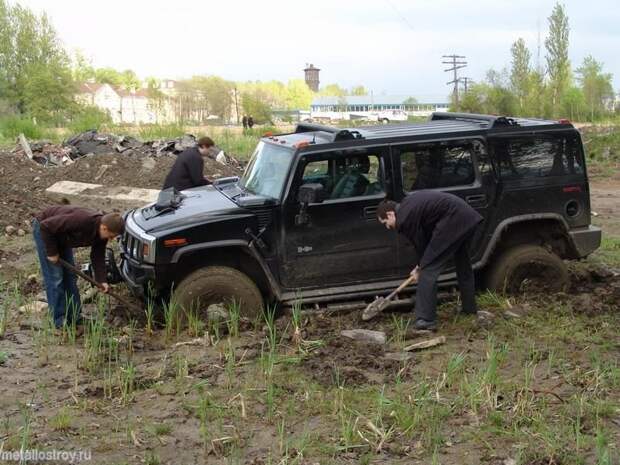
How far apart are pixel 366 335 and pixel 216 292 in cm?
151

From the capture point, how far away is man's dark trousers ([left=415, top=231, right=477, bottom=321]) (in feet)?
25.2

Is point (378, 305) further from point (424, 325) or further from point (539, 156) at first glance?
point (539, 156)

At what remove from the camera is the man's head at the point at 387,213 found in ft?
24.5

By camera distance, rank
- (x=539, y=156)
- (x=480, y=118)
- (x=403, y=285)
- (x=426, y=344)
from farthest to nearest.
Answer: (x=480, y=118) < (x=539, y=156) < (x=403, y=285) < (x=426, y=344)

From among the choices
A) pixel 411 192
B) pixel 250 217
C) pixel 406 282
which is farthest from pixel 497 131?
pixel 250 217

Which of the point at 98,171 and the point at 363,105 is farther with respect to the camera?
the point at 363,105

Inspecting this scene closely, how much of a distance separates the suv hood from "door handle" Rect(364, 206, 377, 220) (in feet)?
4.01

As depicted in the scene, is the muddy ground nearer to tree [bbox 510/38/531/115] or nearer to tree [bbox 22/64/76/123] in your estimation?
tree [bbox 510/38/531/115]

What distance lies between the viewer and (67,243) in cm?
764

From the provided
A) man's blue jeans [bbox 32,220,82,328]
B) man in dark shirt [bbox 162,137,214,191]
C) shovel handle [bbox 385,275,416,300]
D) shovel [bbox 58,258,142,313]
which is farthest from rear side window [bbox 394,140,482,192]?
man in dark shirt [bbox 162,137,214,191]

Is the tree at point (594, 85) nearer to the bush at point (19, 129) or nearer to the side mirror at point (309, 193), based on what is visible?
the bush at point (19, 129)

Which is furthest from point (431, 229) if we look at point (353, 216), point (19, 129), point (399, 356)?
point (19, 129)

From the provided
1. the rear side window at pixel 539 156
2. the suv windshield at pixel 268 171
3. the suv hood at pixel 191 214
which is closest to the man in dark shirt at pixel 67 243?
the suv hood at pixel 191 214

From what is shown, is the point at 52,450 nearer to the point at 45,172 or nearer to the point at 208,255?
the point at 208,255
